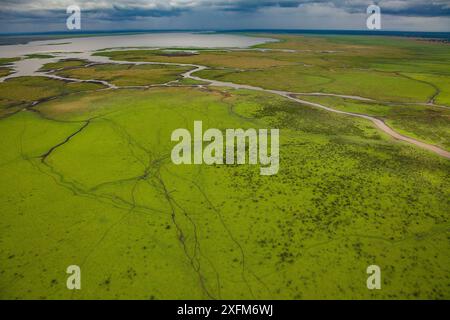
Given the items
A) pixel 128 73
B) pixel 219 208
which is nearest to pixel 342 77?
pixel 128 73

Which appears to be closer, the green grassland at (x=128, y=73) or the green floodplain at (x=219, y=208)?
the green floodplain at (x=219, y=208)

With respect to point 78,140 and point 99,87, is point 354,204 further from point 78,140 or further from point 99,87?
point 99,87

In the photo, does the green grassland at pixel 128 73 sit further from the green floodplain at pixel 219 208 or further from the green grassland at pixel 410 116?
the green grassland at pixel 410 116

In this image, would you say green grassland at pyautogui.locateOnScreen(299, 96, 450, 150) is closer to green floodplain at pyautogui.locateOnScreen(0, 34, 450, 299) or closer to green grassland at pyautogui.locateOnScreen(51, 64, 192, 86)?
green floodplain at pyautogui.locateOnScreen(0, 34, 450, 299)

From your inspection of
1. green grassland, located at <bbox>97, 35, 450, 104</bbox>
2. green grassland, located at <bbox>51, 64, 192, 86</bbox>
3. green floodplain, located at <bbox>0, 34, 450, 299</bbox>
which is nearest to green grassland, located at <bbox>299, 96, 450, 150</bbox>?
green floodplain, located at <bbox>0, 34, 450, 299</bbox>

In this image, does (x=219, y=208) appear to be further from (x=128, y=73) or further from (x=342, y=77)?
(x=128, y=73)

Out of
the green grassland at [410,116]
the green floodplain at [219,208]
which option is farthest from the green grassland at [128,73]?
the green grassland at [410,116]

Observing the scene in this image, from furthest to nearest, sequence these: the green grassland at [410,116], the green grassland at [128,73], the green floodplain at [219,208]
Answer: the green grassland at [128,73] < the green grassland at [410,116] < the green floodplain at [219,208]

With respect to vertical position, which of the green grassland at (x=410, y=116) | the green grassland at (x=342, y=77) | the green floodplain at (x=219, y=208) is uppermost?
the green grassland at (x=342, y=77)
